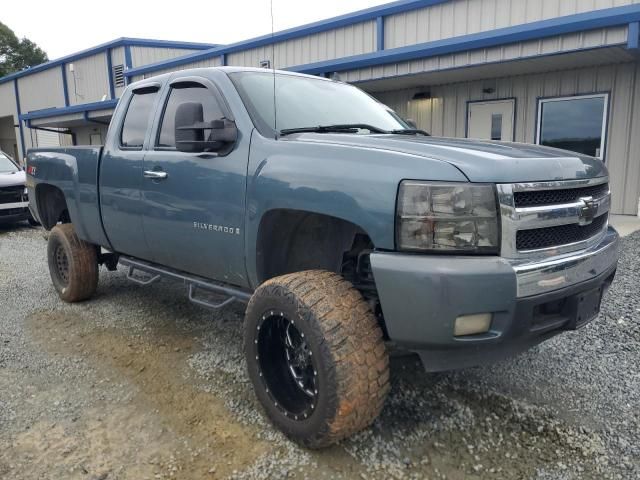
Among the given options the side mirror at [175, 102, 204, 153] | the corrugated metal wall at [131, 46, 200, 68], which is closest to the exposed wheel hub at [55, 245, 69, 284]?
the side mirror at [175, 102, 204, 153]

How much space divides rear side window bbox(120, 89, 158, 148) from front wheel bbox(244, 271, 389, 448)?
6.55 ft

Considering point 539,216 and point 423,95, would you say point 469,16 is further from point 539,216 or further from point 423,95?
point 539,216

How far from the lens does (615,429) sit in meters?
2.71

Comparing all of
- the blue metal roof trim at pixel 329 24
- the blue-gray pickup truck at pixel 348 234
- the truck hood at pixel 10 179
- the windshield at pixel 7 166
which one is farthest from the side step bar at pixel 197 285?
the windshield at pixel 7 166

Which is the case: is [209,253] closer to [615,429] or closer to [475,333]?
[475,333]

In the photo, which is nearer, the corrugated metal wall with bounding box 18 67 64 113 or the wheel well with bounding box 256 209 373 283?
the wheel well with bounding box 256 209 373 283

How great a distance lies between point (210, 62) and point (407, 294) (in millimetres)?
14257

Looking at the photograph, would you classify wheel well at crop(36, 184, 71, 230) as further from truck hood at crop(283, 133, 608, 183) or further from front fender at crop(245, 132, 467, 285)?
truck hood at crop(283, 133, 608, 183)

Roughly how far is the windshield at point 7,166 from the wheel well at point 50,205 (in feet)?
20.7

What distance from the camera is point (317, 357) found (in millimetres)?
2387

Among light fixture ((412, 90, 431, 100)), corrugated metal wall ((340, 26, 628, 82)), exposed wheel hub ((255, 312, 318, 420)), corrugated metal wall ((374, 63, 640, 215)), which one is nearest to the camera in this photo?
exposed wheel hub ((255, 312, 318, 420))

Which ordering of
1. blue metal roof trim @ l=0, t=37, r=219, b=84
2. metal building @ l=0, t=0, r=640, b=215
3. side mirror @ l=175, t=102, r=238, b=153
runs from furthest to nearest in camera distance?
blue metal roof trim @ l=0, t=37, r=219, b=84 < metal building @ l=0, t=0, r=640, b=215 < side mirror @ l=175, t=102, r=238, b=153

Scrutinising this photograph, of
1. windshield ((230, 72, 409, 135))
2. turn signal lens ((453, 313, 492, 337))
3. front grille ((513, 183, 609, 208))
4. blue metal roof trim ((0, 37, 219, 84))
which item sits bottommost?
turn signal lens ((453, 313, 492, 337))

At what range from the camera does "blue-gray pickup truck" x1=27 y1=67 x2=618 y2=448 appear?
220 centimetres
